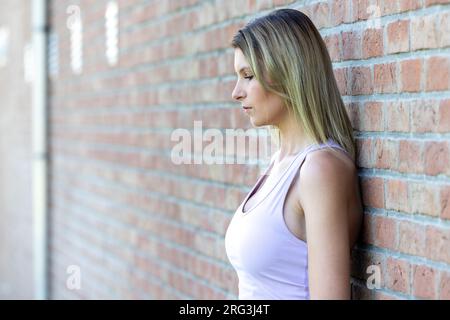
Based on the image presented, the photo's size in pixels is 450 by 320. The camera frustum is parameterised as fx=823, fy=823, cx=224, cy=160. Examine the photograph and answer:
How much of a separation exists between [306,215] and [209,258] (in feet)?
5.76

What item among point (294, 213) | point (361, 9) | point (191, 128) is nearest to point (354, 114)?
point (361, 9)

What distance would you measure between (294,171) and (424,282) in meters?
0.50

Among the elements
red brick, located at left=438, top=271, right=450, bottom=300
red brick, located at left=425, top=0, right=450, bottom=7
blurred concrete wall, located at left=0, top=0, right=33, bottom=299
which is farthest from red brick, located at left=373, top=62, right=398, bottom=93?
blurred concrete wall, located at left=0, top=0, right=33, bottom=299

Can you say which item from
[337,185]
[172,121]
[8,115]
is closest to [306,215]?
[337,185]

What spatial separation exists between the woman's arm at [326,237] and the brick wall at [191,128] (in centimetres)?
21

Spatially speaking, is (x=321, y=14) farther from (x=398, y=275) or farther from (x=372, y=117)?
(x=398, y=275)

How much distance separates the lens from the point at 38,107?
7.73 metres

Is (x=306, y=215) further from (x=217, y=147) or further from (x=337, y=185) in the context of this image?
(x=217, y=147)

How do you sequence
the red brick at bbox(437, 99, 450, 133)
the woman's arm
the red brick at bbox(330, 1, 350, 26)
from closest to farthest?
the red brick at bbox(437, 99, 450, 133), the woman's arm, the red brick at bbox(330, 1, 350, 26)

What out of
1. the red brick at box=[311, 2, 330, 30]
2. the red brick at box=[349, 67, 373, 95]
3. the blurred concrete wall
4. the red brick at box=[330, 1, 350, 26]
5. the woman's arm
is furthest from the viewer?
the blurred concrete wall

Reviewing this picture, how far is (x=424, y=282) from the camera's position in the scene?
7.57 feet

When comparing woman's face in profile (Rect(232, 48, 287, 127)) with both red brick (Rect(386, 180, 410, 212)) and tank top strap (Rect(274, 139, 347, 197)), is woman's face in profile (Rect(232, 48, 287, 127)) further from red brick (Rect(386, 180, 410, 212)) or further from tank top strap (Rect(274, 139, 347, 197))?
red brick (Rect(386, 180, 410, 212))

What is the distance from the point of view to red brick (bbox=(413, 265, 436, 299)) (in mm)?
2273

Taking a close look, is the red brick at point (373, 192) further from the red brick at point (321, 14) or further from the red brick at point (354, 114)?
the red brick at point (321, 14)
